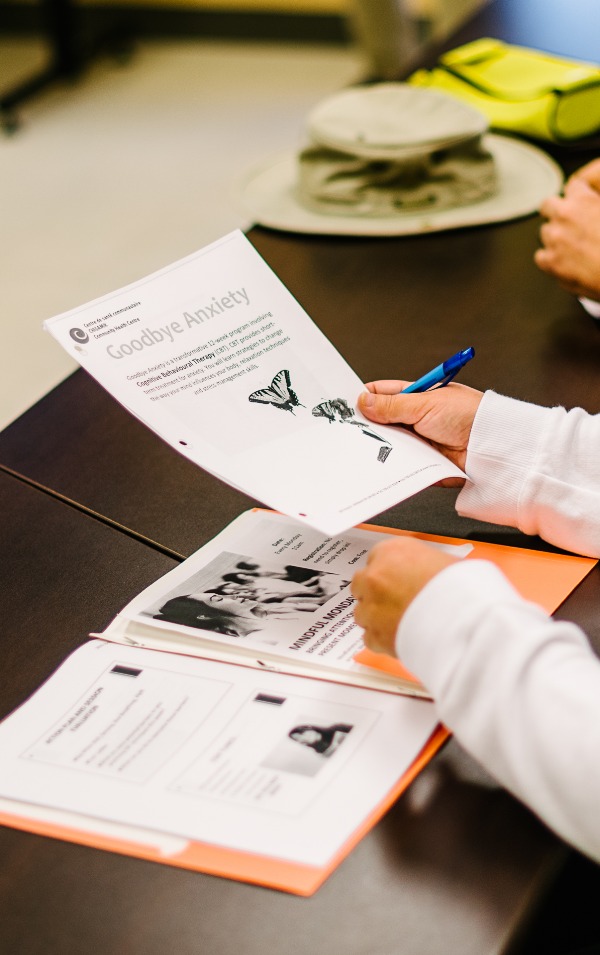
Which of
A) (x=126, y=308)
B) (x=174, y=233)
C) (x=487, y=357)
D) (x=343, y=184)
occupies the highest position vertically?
(x=126, y=308)

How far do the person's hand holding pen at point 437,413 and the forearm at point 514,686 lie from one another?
24cm

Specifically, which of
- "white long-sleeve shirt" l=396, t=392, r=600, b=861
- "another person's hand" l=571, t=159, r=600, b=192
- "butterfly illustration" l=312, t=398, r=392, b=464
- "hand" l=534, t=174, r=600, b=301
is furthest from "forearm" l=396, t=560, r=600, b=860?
"another person's hand" l=571, t=159, r=600, b=192

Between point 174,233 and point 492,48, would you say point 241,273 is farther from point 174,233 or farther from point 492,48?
point 174,233

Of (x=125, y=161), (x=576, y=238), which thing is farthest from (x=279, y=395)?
(x=125, y=161)

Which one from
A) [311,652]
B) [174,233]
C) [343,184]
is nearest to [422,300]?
[343,184]

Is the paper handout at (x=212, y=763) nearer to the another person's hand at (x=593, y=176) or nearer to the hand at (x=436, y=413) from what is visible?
the hand at (x=436, y=413)

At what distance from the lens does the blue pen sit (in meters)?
0.90

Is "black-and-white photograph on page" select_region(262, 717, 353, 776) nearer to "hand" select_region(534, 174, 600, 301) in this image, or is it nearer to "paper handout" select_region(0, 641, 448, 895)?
"paper handout" select_region(0, 641, 448, 895)

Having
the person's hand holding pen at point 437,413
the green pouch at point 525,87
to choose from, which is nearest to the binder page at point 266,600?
the person's hand holding pen at point 437,413

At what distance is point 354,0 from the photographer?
294 centimetres

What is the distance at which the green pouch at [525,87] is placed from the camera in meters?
1.53

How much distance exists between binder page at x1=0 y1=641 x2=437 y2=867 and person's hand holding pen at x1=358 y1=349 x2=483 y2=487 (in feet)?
0.93

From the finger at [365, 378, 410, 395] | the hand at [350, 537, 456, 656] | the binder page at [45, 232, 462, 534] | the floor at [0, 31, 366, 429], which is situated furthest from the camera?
the floor at [0, 31, 366, 429]

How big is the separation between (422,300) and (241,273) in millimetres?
358
